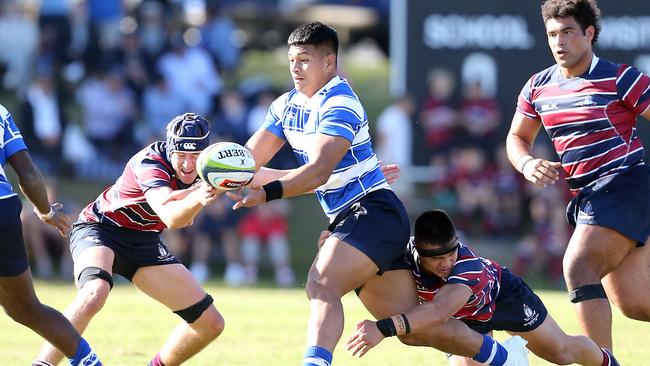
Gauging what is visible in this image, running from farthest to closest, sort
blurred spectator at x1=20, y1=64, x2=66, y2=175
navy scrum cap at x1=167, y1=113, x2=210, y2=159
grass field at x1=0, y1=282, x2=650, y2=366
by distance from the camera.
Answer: blurred spectator at x1=20, y1=64, x2=66, y2=175
grass field at x1=0, y1=282, x2=650, y2=366
navy scrum cap at x1=167, y1=113, x2=210, y2=159

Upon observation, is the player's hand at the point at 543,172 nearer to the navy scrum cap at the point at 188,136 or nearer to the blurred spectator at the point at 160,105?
the navy scrum cap at the point at 188,136

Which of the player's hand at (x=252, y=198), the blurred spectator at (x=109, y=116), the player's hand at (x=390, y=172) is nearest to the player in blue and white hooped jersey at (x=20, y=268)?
the player's hand at (x=252, y=198)

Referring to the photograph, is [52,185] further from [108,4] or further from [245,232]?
[108,4]

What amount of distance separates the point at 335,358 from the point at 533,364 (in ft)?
5.20

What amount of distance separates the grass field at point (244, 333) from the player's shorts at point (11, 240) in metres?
2.37

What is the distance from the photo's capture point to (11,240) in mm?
6320

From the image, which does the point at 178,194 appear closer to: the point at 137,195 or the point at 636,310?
the point at 137,195

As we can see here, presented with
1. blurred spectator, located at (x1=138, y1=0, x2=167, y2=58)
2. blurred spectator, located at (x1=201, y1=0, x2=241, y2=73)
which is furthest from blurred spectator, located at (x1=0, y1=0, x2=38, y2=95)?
blurred spectator, located at (x1=201, y1=0, x2=241, y2=73)

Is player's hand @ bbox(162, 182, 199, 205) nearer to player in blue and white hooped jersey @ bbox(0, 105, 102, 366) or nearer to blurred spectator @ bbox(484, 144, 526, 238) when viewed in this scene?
player in blue and white hooped jersey @ bbox(0, 105, 102, 366)

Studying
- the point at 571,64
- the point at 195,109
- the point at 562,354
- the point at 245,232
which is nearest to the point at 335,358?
the point at 562,354

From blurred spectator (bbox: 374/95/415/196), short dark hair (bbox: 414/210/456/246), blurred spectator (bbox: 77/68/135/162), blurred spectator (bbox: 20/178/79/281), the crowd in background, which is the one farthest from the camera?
blurred spectator (bbox: 77/68/135/162)

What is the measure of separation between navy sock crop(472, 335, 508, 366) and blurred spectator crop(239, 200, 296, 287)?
9.83 m

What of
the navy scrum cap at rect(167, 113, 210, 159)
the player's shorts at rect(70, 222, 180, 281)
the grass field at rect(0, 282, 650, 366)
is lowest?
the grass field at rect(0, 282, 650, 366)

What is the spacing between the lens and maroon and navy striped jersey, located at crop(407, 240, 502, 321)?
681 centimetres
